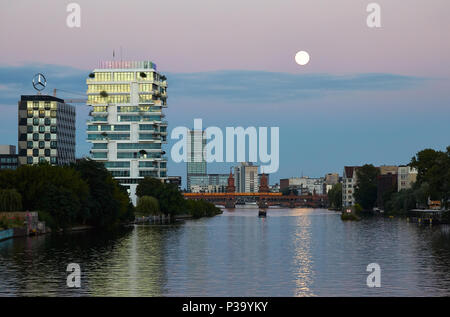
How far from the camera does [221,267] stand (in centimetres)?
7162

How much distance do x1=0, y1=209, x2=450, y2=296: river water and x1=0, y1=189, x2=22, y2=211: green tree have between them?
10937mm

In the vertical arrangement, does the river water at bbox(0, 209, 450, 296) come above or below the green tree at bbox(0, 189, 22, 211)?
below

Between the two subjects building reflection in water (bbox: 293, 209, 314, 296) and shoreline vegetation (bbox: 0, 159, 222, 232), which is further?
shoreline vegetation (bbox: 0, 159, 222, 232)

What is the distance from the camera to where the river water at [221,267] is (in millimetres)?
54812

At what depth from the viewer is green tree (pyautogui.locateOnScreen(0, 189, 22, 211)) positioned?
120 meters

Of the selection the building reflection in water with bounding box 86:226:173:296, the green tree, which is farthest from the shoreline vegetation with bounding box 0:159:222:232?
the building reflection in water with bounding box 86:226:173:296

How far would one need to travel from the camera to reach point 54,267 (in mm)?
69812

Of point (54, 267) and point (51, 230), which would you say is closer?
point (54, 267)

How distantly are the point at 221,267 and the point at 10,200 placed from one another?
5902 cm

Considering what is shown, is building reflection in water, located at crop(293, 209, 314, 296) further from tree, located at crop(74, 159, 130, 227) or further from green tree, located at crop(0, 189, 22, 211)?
tree, located at crop(74, 159, 130, 227)

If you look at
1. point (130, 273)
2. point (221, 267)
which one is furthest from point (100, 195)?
point (130, 273)

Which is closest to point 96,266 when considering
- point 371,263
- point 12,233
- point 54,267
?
point 54,267
